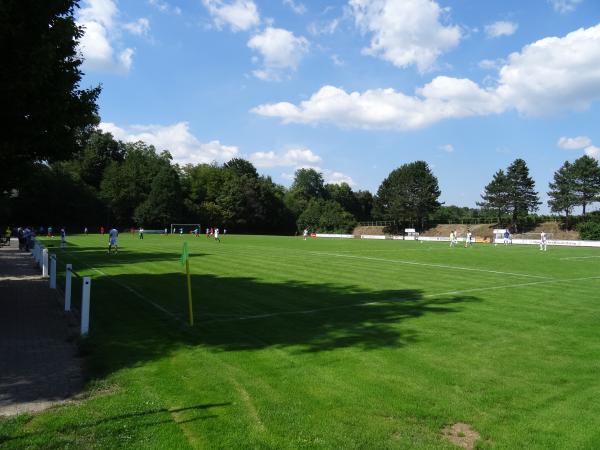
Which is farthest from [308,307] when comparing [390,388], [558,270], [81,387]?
[558,270]

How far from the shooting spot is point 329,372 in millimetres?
6766

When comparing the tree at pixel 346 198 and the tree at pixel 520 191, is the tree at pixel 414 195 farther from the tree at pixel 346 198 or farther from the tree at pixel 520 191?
the tree at pixel 346 198

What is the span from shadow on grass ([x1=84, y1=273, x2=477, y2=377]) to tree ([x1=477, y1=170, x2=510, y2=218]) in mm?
81469

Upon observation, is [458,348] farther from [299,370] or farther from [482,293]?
[482,293]

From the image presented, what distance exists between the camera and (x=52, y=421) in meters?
4.96

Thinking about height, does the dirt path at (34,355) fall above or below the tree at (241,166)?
below

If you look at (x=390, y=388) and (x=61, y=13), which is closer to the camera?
(x=390, y=388)

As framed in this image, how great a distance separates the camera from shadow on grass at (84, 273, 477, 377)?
26.9ft

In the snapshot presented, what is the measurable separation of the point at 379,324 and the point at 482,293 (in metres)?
6.12

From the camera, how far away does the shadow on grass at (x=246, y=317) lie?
820 cm

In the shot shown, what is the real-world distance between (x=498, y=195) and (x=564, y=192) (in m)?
10.9

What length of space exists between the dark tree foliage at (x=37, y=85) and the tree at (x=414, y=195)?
92.5 meters

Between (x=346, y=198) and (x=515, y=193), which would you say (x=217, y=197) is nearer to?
(x=346, y=198)

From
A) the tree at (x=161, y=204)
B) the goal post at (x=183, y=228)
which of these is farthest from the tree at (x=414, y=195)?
the tree at (x=161, y=204)
